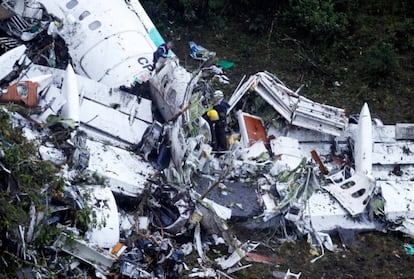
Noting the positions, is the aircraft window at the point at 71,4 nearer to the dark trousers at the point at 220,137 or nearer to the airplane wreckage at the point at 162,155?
the airplane wreckage at the point at 162,155

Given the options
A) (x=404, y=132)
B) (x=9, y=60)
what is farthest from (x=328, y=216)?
(x=9, y=60)

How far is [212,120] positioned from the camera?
8.86 metres

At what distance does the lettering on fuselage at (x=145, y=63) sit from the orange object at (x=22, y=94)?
159 cm

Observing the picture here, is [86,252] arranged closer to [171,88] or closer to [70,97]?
[70,97]

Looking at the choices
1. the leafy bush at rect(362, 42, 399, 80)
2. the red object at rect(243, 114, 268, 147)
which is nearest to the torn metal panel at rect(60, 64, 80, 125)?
the red object at rect(243, 114, 268, 147)

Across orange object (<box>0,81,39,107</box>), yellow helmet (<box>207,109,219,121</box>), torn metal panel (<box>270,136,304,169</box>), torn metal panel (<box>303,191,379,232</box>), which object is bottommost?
torn metal panel (<box>303,191,379,232</box>)

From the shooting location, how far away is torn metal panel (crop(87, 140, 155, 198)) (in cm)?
780

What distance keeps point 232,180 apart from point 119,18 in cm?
259

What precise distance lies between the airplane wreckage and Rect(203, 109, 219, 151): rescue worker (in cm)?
14

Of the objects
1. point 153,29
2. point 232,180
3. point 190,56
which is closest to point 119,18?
point 153,29

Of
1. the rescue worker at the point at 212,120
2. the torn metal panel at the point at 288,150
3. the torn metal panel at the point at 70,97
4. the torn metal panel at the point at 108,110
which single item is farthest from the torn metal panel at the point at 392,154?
the torn metal panel at the point at 70,97

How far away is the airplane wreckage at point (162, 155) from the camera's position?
729cm

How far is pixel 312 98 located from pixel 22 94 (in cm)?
427

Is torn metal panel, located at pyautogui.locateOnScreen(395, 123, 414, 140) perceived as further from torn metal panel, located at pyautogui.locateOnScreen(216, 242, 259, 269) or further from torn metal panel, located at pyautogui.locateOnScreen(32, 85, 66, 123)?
torn metal panel, located at pyautogui.locateOnScreen(32, 85, 66, 123)
